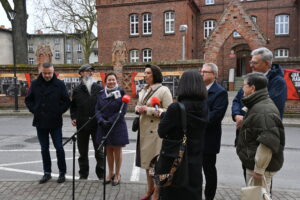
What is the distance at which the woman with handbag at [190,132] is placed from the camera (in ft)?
9.82

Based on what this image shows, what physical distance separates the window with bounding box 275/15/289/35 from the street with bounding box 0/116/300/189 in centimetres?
2554

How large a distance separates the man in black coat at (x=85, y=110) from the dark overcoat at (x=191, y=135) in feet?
8.33

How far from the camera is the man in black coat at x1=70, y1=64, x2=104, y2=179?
17.3 ft

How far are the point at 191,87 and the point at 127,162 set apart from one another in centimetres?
435

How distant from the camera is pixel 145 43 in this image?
31328 millimetres

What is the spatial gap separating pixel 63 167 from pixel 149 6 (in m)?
27.7

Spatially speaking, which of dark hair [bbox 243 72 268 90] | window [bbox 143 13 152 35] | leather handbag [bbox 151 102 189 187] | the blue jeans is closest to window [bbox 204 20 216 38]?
window [bbox 143 13 152 35]

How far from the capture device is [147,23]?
1232 inches

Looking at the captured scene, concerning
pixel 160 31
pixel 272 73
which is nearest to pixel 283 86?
pixel 272 73

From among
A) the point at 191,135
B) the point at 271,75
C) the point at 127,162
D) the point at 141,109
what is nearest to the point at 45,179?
the point at 127,162

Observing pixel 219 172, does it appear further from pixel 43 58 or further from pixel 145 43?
pixel 145 43

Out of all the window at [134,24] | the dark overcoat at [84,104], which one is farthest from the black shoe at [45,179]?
the window at [134,24]

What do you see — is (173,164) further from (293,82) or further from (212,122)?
(293,82)

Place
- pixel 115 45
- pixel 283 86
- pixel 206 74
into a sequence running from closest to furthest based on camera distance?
pixel 283 86 < pixel 206 74 < pixel 115 45
